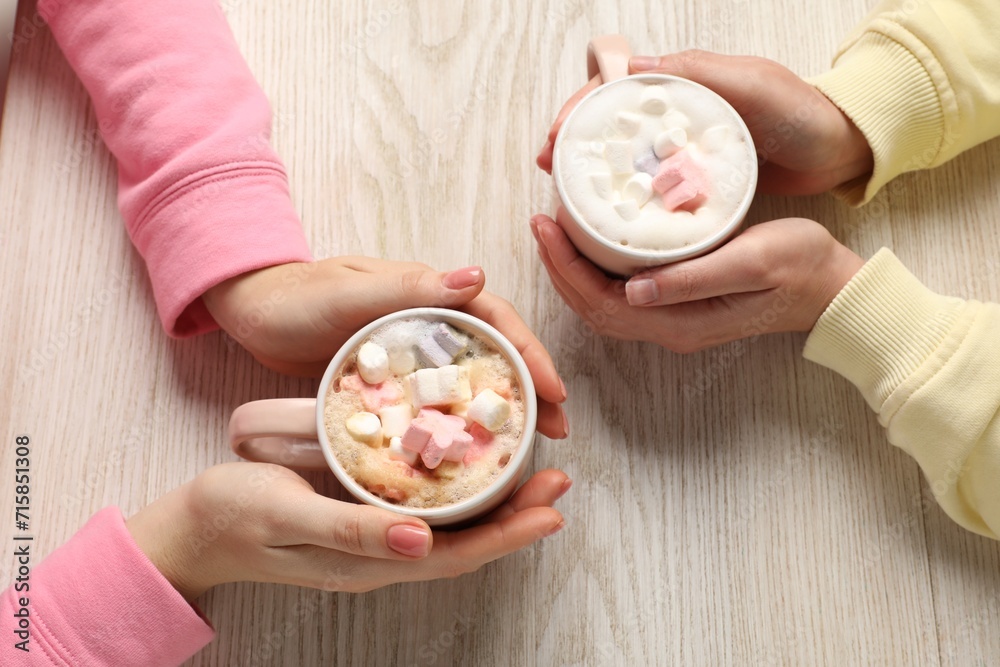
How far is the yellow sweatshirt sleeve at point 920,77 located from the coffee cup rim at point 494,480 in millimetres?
473

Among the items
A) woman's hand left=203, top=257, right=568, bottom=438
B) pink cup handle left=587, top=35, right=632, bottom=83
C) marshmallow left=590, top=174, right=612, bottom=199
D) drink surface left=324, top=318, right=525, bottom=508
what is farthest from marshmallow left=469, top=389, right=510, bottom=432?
pink cup handle left=587, top=35, right=632, bottom=83

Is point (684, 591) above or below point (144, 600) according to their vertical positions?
below

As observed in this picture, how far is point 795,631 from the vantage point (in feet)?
2.72

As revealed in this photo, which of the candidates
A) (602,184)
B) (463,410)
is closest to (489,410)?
(463,410)

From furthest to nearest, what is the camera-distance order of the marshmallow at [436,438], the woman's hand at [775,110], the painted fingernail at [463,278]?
the woman's hand at [775,110] < the painted fingernail at [463,278] < the marshmallow at [436,438]

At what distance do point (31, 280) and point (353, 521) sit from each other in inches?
20.4

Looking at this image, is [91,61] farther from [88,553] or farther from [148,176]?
[88,553]

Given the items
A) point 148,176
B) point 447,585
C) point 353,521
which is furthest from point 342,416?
point 148,176

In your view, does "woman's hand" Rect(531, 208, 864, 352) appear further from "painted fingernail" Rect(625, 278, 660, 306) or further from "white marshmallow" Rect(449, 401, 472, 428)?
"white marshmallow" Rect(449, 401, 472, 428)

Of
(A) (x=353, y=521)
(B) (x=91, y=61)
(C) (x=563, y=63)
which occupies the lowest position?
(A) (x=353, y=521)

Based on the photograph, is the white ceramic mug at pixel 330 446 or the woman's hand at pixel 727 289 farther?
the woman's hand at pixel 727 289

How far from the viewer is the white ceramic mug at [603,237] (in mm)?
708

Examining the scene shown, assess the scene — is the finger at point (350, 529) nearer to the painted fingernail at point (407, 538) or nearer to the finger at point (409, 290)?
the painted fingernail at point (407, 538)

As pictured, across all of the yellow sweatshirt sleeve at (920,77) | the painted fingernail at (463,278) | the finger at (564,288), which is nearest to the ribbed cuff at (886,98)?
the yellow sweatshirt sleeve at (920,77)
